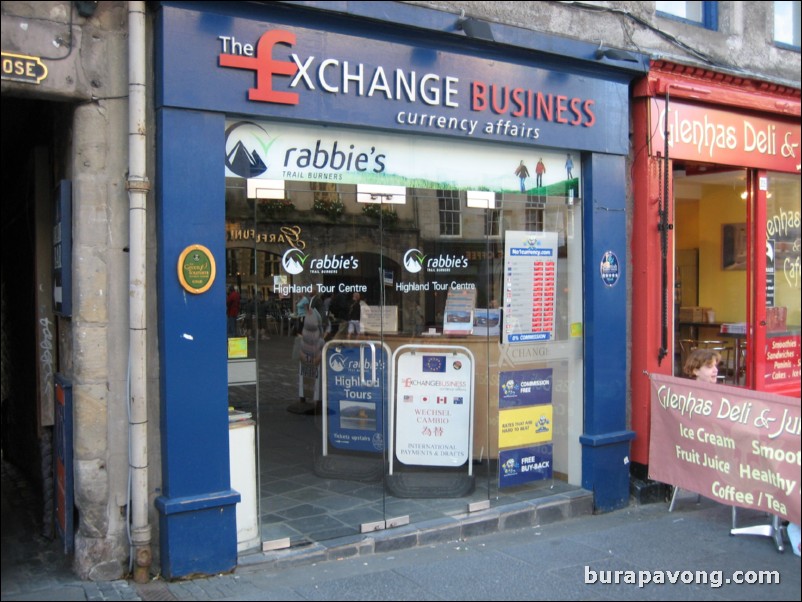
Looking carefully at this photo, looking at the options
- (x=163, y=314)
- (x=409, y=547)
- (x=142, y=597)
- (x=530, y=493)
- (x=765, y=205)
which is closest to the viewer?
(x=142, y=597)

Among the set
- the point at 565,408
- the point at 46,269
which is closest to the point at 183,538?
the point at 46,269

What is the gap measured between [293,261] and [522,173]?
231 cm

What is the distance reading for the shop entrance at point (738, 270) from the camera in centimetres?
897

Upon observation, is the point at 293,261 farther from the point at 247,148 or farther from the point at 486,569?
the point at 486,569

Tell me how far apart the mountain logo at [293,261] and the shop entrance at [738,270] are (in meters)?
4.58

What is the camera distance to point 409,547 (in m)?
6.04

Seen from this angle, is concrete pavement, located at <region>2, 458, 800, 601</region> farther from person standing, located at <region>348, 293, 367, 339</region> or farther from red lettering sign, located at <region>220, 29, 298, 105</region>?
red lettering sign, located at <region>220, 29, 298, 105</region>

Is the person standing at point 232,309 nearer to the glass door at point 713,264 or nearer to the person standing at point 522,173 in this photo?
the person standing at point 522,173

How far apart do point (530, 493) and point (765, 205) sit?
15.1 ft

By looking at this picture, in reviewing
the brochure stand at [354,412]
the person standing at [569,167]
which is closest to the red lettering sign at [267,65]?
the brochure stand at [354,412]

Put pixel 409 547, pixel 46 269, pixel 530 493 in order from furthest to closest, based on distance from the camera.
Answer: pixel 530 493 → pixel 46 269 → pixel 409 547

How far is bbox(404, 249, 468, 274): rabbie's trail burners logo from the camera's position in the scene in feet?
21.4

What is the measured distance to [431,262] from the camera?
6.61m

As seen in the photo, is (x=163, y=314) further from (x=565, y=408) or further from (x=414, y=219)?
(x=565, y=408)
